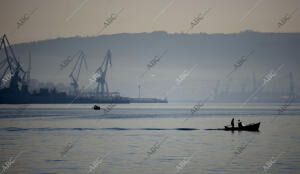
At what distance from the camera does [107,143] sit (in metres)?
64.8

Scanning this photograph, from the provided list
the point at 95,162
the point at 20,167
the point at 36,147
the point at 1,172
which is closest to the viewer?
the point at 1,172

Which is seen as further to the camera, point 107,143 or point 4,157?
point 107,143

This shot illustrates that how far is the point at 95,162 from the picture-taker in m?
45.7

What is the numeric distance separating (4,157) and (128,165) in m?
13.2

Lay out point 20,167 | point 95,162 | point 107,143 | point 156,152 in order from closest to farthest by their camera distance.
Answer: point 20,167 → point 95,162 → point 156,152 → point 107,143

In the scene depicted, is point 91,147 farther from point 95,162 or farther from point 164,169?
point 164,169

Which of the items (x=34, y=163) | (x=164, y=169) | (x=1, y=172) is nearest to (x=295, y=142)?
(x=164, y=169)

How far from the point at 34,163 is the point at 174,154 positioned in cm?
1480

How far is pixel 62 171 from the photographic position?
4038cm

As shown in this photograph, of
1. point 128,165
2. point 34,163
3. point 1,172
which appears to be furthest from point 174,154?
point 1,172

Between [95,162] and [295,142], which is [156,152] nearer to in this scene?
[95,162]

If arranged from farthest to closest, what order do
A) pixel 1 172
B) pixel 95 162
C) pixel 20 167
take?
pixel 95 162 → pixel 20 167 → pixel 1 172

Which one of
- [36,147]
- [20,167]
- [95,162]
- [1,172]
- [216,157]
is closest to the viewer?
[1,172]

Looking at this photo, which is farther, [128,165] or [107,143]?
[107,143]
